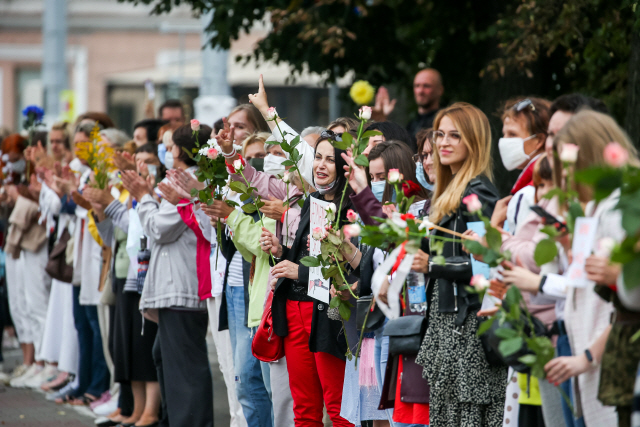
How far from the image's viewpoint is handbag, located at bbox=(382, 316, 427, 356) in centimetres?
434

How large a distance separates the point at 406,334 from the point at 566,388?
3.16 feet

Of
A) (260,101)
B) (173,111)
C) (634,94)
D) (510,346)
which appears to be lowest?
(510,346)

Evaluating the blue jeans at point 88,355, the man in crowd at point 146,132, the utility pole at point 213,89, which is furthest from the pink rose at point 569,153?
the utility pole at point 213,89

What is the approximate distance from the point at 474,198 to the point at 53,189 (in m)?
6.12

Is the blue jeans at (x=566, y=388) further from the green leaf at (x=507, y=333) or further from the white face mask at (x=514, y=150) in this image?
the white face mask at (x=514, y=150)

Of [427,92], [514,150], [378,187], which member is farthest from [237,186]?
[427,92]

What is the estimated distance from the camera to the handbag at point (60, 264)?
8508 mm

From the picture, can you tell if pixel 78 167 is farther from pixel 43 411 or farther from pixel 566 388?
pixel 566 388

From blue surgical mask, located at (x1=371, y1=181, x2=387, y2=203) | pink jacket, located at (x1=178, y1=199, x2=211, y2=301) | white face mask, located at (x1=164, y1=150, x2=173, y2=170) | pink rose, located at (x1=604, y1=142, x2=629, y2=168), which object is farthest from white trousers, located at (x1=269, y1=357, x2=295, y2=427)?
pink rose, located at (x1=604, y1=142, x2=629, y2=168)

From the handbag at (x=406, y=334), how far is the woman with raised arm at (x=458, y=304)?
64 millimetres

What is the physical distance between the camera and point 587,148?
11.0 ft

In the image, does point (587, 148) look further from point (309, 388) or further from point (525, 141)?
point (309, 388)

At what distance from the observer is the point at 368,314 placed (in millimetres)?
4719

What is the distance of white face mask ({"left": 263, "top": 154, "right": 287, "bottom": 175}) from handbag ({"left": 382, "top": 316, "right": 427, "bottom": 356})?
6.23 feet
